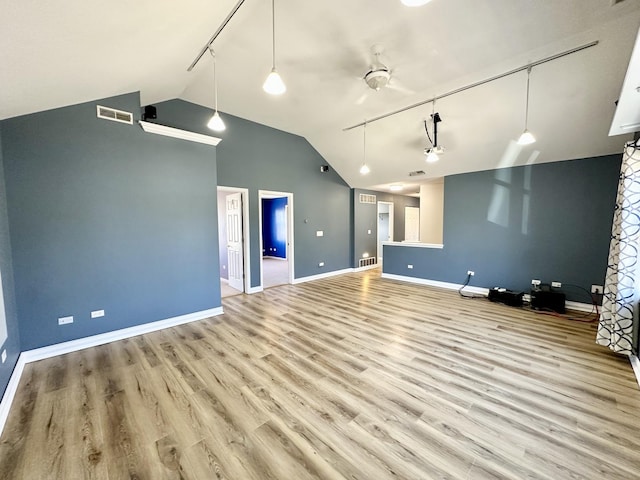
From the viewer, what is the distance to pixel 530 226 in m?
4.76

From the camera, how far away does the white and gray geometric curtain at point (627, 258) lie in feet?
8.38

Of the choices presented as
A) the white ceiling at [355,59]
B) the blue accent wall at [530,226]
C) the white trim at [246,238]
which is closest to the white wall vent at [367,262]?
the blue accent wall at [530,226]

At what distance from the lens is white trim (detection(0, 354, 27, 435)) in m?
1.92

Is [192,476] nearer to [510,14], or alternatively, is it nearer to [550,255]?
[510,14]

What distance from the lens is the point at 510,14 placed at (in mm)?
2467

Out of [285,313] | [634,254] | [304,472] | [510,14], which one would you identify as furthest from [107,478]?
[510,14]

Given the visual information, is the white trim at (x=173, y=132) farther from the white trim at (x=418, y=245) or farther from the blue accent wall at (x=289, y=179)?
the white trim at (x=418, y=245)

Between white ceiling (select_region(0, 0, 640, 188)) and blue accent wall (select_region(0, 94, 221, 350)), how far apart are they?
1.42ft

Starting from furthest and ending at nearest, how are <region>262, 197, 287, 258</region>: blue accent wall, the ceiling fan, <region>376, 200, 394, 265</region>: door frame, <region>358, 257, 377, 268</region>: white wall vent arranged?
<region>262, 197, 287, 258</region>: blue accent wall
<region>376, 200, 394, 265</region>: door frame
<region>358, 257, 377, 268</region>: white wall vent
the ceiling fan

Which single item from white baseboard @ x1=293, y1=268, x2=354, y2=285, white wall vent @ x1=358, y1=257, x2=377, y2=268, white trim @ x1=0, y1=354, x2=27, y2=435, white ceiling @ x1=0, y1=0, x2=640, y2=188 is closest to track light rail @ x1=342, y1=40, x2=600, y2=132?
white ceiling @ x1=0, y1=0, x2=640, y2=188

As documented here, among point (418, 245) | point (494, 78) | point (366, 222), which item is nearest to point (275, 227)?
point (366, 222)

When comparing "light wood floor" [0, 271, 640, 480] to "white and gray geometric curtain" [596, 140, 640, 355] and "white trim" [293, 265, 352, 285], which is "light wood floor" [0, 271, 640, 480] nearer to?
"white and gray geometric curtain" [596, 140, 640, 355]

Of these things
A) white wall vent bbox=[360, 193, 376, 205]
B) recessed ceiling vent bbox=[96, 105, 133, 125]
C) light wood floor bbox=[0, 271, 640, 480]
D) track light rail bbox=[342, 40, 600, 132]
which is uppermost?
track light rail bbox=[342, 40, 600, 132]

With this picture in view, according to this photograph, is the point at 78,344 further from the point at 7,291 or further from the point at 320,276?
the point at 320,276
